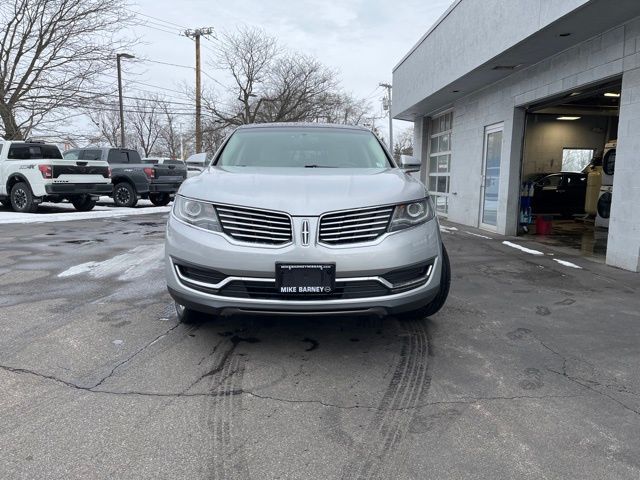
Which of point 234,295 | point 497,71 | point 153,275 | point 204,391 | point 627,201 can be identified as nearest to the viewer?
point 204,391

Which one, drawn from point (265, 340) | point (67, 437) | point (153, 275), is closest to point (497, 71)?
point (153, 275)

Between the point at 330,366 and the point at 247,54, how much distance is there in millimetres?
34229

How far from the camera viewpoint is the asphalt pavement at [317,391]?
90.4 inches

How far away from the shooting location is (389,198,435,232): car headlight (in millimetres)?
3344

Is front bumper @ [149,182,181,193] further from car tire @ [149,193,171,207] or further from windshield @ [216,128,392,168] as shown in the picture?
windshield @ [216,128,392,168]

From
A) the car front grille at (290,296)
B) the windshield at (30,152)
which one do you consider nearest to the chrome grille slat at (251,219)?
the car front grille at (290,296)

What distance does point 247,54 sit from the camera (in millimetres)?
34250

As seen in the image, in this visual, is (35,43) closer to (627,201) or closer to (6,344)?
(6,344)

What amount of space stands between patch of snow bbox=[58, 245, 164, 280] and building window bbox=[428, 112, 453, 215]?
33.0 ft

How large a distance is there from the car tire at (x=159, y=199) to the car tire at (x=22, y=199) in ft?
15.8

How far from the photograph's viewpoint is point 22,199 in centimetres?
1332

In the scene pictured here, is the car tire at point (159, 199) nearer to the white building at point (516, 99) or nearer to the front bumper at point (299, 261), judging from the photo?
the white building at point (516, 99)

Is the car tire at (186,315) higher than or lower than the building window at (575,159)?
lower

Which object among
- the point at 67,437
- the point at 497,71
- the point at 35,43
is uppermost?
the point at 35,43
